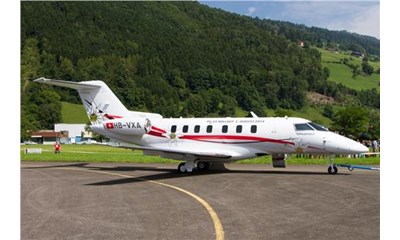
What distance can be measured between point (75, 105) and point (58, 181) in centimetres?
15201

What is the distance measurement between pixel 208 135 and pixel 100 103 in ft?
23.1

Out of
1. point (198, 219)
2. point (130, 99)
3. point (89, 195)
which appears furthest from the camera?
point (130, 99)

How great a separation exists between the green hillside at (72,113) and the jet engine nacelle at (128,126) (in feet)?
432

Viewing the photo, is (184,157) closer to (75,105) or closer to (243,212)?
(243,212)

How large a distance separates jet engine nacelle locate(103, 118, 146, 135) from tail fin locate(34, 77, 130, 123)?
1181mm

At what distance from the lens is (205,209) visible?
11.3 m

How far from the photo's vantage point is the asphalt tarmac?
8.70m

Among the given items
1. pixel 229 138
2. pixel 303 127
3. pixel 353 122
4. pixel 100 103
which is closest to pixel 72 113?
pixel 353 122

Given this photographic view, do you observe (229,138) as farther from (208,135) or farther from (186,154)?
(186,154)

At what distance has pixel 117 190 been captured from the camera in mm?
15586

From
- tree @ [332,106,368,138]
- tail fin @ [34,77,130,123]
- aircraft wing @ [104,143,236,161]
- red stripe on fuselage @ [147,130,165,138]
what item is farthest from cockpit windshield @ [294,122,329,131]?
tree @ [332,106,368,138]

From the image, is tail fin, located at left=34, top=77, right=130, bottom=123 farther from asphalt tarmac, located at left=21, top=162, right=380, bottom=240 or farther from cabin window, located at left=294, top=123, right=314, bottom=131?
cabin window, located at left=294, top=123, right=314, bottom=131

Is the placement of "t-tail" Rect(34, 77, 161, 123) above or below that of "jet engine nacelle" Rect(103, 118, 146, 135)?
above
